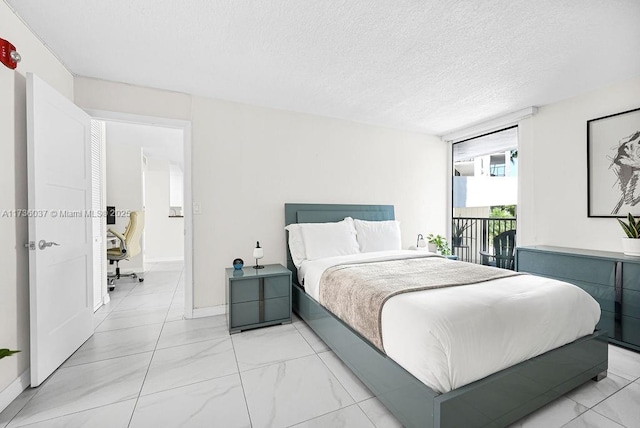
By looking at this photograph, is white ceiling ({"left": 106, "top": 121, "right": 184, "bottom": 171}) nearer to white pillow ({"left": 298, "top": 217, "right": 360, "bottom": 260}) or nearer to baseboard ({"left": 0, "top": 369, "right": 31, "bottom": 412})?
white pillow ({"left": 298, "top": 217, "right": 360, "bottom": 260})

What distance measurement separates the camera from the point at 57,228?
6.78 ft

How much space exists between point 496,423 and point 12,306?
2.92 metres

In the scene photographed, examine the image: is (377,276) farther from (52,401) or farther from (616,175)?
(616,175)

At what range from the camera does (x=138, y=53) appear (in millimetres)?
2270

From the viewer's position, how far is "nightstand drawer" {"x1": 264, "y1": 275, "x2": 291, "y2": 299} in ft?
9.21

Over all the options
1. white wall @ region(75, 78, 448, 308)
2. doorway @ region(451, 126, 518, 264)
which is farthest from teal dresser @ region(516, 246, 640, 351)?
white wall @ region(75, 78, 448, 308)

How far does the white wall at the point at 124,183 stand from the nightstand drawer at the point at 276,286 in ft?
12.8

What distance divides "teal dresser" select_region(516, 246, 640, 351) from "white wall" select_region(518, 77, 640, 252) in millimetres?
289

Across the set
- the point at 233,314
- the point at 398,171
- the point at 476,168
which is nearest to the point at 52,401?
the point at 233,314

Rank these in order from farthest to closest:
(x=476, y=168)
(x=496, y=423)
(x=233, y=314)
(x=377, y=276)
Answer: (x=476, y=168)
(x=233, y=314)
(x=377, y=276)
(x=496, y=423)

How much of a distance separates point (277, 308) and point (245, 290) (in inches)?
15.5

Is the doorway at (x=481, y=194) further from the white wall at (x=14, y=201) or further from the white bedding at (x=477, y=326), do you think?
the white wall at (x=14, y=201)

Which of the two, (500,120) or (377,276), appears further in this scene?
(500,120)

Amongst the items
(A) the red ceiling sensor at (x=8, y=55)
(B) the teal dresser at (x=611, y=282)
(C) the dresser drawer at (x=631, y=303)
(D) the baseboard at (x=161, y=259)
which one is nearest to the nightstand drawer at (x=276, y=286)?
(A) the red ceiling sensor at (x=8, y=55)
